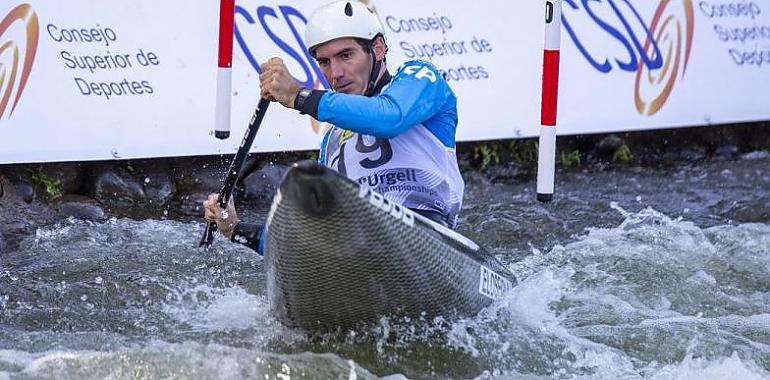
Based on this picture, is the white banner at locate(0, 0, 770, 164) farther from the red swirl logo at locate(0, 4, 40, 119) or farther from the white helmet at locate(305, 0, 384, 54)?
the white helmet at locate(305, 0, 384, 54)

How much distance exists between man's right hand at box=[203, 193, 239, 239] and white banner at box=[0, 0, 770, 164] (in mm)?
2695

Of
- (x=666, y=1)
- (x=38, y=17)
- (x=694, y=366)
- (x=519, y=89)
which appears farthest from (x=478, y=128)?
(x=694, y=366)

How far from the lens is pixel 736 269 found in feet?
24.3

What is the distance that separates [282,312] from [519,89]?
173 inches

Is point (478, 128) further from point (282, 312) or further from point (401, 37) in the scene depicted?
point (282, 312)

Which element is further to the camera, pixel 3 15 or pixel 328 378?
pixel 3 15

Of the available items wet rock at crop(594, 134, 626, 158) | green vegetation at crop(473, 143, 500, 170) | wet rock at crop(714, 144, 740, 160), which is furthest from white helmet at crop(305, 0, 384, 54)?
wet rock at crop(714, 144, 740, 160)

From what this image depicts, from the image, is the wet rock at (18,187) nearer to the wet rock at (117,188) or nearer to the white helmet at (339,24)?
the wet rock at (117,188)

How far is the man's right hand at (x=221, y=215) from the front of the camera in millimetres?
5676

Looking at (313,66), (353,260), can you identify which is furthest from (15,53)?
(353,260)

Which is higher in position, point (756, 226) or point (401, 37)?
point (401, 37)

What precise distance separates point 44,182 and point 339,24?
3.48m

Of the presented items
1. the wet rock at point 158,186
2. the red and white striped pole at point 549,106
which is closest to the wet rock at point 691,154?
the red and white striped pole at point 549,106

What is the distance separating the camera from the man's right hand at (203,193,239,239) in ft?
18.6
